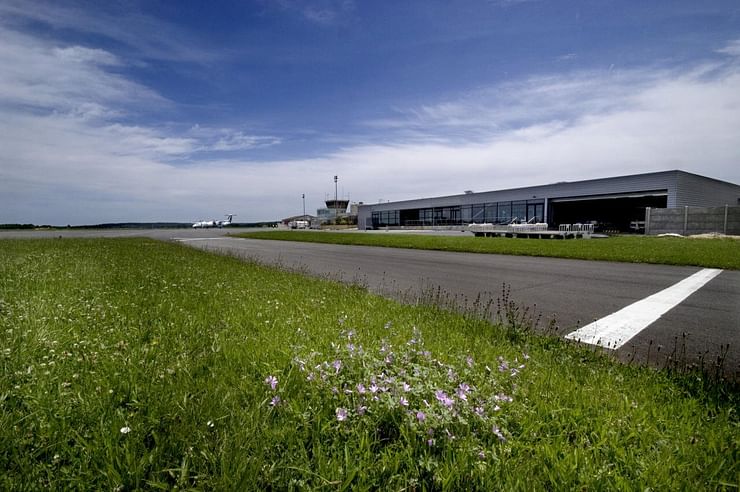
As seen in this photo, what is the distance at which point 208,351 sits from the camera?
3930 millimetres

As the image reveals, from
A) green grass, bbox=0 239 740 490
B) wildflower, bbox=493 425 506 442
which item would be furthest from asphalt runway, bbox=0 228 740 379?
wildflower, bbox=493 425 506 442

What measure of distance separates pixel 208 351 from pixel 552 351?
3.88 metres

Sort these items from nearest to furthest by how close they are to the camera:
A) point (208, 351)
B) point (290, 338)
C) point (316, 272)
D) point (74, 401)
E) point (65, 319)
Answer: point (74, 401), point (208, 351), point (290, 338), point (65, 319), point (316, 272)

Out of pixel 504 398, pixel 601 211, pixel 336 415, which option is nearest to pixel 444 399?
pixel 504 398

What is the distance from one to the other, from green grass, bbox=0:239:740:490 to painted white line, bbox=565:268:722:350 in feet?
2.51

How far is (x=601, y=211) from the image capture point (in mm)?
48750

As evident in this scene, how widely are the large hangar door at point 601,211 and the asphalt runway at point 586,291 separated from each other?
3575 cm

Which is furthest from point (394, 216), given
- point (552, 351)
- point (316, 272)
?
point (552, 351)

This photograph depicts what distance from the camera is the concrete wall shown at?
28.5m

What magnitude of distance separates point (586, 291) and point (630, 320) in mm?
2376

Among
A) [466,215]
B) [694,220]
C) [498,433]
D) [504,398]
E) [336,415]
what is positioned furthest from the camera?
[466,215]

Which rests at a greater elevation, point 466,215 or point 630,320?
point 466,215

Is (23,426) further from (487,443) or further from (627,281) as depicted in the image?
(627,281)

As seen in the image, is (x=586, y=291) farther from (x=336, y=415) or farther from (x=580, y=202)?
(x=580, y=202)
